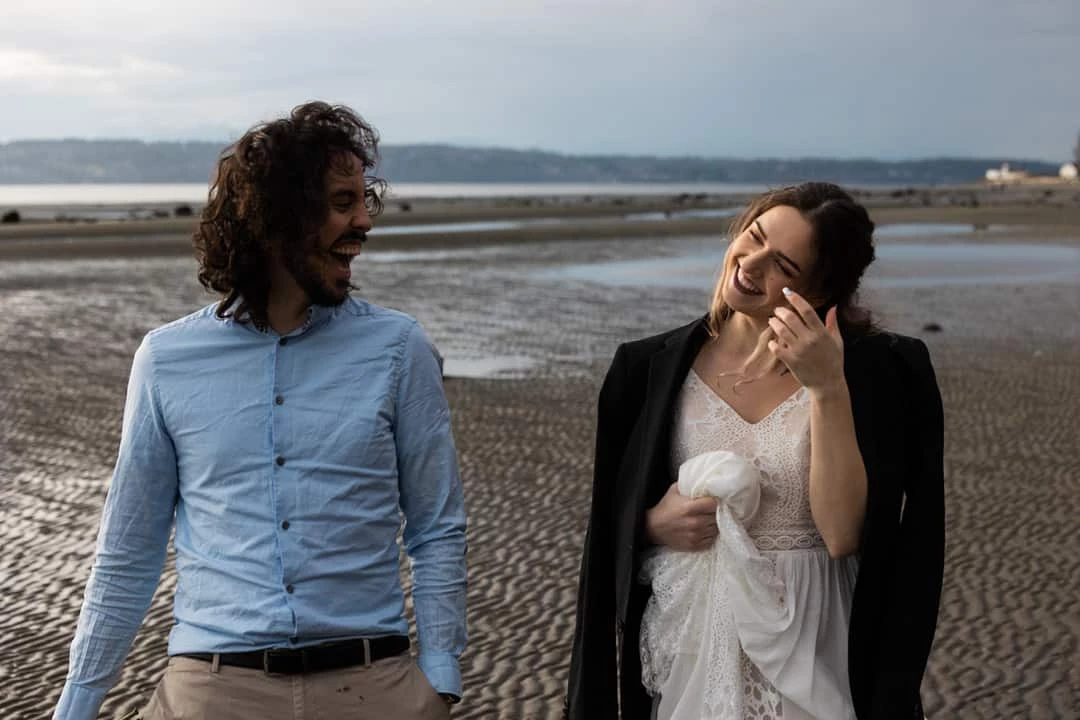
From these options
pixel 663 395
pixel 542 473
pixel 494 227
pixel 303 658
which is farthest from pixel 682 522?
pixel 494 227

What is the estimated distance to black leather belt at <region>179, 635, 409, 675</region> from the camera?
2.35 m

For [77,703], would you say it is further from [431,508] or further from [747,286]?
[747,286]

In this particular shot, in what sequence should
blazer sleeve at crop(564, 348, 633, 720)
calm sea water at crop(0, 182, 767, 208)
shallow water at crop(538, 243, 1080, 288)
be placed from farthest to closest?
calm sea water at crop(0, 182, 767, 208)
shallow water at crop(538, 243, 1080, 288)
blazer sleeve at crop(564, 348, 633, 720)

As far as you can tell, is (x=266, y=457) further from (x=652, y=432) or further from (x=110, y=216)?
(x=110, y=216)

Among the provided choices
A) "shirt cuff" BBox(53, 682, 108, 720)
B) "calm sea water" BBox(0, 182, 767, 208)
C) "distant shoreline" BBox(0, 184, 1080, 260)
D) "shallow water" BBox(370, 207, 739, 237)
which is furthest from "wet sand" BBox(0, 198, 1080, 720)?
"calm sea water" BBox(0, 182, 767, 208)

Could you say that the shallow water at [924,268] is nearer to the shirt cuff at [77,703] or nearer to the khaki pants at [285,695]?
the khaki pants at [285,695]

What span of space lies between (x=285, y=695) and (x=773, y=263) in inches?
50.2

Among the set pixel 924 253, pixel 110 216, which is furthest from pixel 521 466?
pixel 110 216

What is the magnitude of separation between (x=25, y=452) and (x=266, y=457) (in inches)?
303

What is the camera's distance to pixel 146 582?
252 cm

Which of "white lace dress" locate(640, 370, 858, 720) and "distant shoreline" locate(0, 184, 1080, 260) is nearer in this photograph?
"white lace dress" locate(640, 370, 858, 720)

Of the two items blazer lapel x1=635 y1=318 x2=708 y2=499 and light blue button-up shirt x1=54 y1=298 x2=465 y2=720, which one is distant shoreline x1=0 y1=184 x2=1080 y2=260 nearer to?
blazer lapel x1=635 y1=318 x2=708 y2=499

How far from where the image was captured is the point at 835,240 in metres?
2.68

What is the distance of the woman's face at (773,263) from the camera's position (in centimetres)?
267
